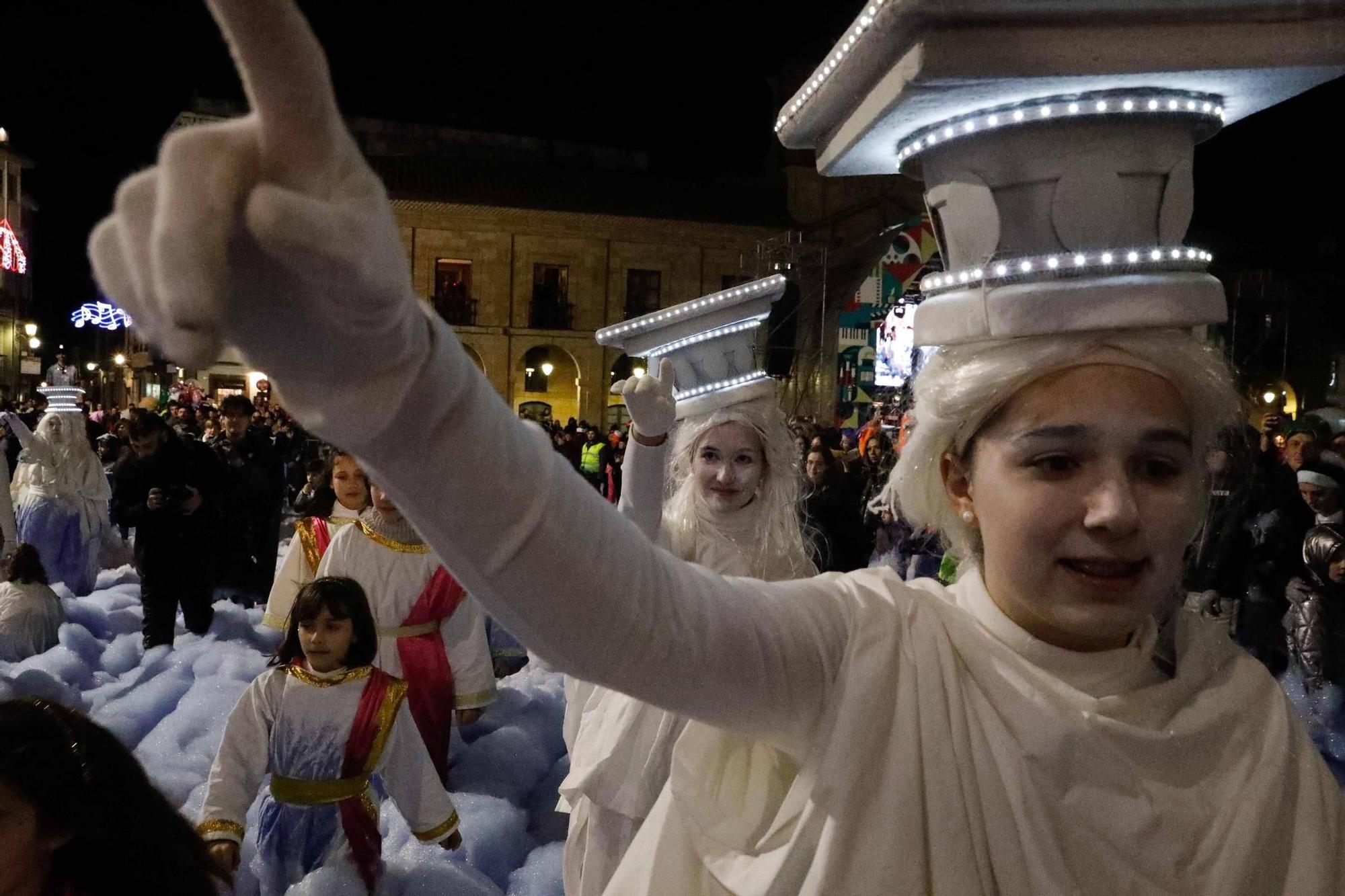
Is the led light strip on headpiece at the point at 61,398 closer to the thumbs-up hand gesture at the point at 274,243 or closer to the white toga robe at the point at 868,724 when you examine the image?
the white toga robe at the point at 868,724

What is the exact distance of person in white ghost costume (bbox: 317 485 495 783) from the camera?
4613 millimetres

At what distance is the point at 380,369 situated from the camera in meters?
0.80

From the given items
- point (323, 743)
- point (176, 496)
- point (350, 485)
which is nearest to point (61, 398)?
point (176, 496)

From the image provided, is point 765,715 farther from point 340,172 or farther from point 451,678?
point 451,678

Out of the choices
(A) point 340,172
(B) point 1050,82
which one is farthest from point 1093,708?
(A) point 340,172

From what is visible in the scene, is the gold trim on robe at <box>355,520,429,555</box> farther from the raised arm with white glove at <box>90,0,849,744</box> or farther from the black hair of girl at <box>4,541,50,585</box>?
the raised arm with white glove at <box>90,0,849,744</box>

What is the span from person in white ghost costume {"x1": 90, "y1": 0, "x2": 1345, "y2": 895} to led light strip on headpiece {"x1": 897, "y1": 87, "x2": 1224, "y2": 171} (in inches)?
0.6

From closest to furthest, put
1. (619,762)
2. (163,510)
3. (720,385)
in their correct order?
(619,762) → (720,385) → (163,510)

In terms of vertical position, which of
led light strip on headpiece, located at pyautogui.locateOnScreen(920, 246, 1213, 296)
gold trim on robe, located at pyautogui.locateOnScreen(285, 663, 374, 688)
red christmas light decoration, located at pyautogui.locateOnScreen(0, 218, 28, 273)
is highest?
red christmas light decoration, located at pyautogui.locateOnScreen(0, 218, 28, 273)

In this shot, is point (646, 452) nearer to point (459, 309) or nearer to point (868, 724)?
point (868, 724)

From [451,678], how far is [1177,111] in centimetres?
428

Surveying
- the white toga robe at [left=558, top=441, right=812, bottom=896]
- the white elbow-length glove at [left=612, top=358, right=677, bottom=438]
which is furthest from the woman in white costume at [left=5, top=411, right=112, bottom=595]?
the white elbow-length glove at [left=612, top=358, right=677, bottom=438]

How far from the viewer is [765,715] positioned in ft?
3.74

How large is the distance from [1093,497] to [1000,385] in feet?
0.66
